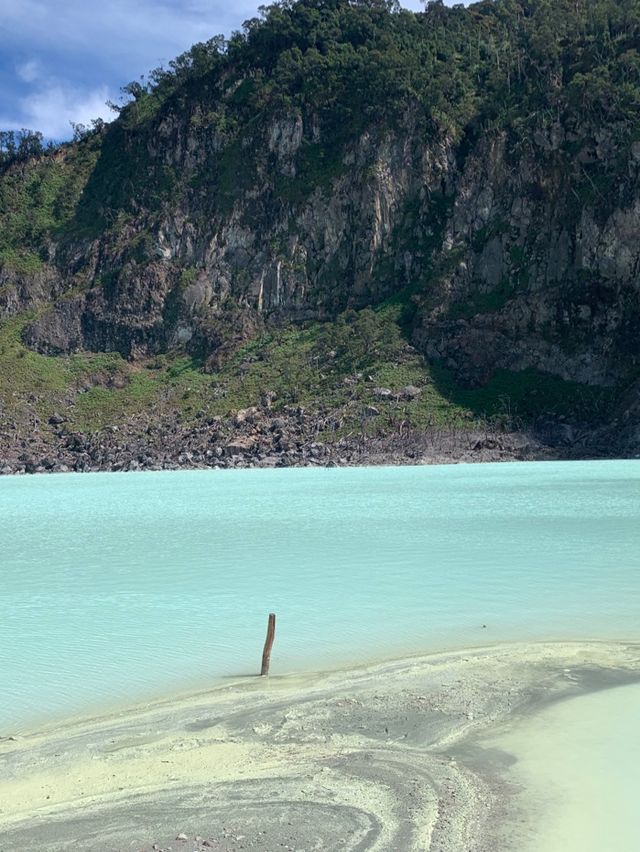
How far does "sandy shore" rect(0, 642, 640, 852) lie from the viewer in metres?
6.91

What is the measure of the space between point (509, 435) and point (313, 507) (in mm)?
40209

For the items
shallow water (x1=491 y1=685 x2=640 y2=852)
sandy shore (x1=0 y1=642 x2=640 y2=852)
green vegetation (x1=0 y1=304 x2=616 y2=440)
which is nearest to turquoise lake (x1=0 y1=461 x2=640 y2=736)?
sandy shore (x1=0 y1=642 x2=640 y2=852)

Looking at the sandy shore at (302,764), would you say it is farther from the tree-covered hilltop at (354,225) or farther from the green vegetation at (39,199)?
the green vegetation at (39,199)

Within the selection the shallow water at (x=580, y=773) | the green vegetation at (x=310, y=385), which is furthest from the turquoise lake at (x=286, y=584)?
the green vegetation at (x=310, y=385)

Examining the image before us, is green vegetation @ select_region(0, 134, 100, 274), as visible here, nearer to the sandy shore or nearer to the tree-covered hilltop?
the tree-covered hilltop

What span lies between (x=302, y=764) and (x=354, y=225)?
94.1 meters

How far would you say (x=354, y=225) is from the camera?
98.2m

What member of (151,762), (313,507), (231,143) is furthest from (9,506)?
(231,143)

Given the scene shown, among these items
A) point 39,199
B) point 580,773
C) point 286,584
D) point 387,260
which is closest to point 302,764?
point 580,773

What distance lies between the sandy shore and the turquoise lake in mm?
1444

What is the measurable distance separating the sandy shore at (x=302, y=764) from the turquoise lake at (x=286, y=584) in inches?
56.8

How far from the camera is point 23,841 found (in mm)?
6871

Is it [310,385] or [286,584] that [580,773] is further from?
[310,385]

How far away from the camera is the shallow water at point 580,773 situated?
673 centimetres
